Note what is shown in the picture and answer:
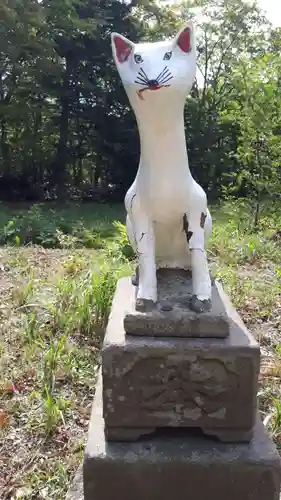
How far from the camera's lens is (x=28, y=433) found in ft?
7.32

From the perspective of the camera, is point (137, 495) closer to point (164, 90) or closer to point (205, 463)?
point (205, 463)

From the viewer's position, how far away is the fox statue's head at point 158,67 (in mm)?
1486

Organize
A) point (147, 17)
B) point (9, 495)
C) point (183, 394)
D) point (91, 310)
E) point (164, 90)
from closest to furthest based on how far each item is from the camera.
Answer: point (164, 90) < point (183, 394) < point (9, 495) < point (91, 310) < point (147, 17)

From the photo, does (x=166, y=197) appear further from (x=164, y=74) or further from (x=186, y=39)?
(x=186, y=39)

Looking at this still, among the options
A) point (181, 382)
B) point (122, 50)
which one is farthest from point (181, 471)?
point (122, 50)

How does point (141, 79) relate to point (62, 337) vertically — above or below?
above

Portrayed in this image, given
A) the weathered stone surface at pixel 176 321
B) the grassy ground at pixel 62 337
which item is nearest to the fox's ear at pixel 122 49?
the weathered stone surface at pixel 176 321

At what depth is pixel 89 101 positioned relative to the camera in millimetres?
10906

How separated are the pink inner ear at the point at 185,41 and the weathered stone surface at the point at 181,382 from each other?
902mm

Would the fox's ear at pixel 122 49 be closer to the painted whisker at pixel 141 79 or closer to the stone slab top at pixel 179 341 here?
the painted whisker at pixel 141 79

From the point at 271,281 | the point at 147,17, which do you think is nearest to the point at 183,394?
the point at 271,281

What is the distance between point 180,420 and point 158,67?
1088mm

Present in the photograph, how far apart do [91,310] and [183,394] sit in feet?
5.16

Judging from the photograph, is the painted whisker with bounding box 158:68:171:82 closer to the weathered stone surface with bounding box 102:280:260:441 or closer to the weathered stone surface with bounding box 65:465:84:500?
the weathered stone surface with bounding box 102:280:260:441
